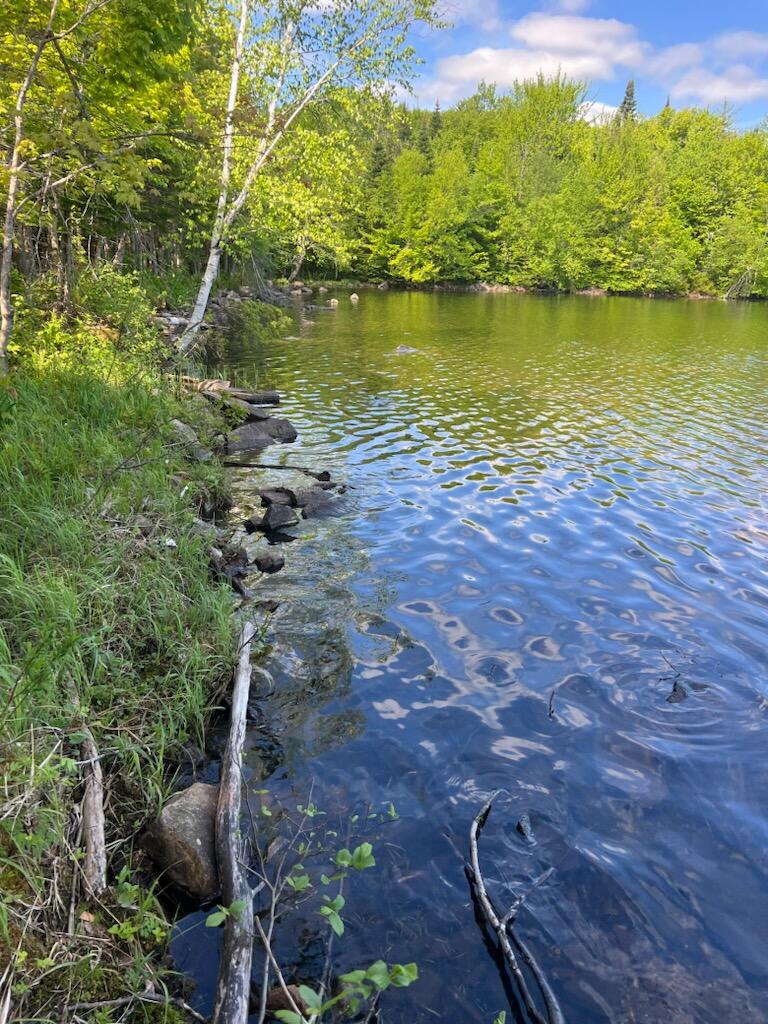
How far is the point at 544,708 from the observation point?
584 cm

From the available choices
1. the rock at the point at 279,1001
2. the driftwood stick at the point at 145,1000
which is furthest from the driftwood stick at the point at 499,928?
the driftwood stick at the point at 145,1000

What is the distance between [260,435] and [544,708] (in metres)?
9.79

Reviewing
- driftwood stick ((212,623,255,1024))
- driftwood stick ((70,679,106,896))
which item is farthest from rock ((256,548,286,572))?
driftwood stick ((70,679,106,896))

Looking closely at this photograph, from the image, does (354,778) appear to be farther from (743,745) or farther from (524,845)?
(743,745)

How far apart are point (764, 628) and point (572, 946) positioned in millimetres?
4784

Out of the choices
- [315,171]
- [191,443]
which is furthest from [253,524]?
[315,171]

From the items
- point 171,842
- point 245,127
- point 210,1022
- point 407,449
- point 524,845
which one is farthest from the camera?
point 245,127

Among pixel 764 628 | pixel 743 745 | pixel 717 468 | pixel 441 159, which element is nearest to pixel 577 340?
pixel 717 468

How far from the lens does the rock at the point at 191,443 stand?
9.93 meters

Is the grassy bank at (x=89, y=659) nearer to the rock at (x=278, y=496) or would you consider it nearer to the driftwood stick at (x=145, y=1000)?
the driftwood stick at (x=145, y=1000)

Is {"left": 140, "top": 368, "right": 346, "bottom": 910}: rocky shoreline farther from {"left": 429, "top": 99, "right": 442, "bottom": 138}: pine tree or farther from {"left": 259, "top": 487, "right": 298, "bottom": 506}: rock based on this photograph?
{"left": 429, "top": 99, "right": 442, "bottom": 138}: pine tree

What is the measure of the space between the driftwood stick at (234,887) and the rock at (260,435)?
29.5 ft

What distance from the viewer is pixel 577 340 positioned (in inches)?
1207

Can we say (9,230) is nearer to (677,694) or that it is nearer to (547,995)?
(547,995)
